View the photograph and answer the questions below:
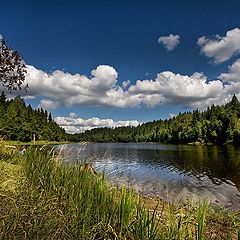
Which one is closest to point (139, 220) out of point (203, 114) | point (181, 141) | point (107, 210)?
point (107, 210)

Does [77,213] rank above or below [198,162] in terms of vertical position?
above

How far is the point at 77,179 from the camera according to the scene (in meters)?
7.12

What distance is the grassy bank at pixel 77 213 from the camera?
4.62 m

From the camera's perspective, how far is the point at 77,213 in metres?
5.57

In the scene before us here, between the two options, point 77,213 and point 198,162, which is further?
point 198,162

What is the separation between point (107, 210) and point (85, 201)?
0.49 metres

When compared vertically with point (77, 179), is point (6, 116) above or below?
above

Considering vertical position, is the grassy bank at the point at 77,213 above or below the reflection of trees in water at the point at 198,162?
above

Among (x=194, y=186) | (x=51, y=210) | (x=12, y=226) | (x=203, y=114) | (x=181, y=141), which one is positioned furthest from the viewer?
(x=203, y=114)

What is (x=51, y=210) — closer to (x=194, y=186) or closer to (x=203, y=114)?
(x=194, y=186)

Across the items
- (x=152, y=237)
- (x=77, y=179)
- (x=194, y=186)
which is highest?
(x=77, y=179)

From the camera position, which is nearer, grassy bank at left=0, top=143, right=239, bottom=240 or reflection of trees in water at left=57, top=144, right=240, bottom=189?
grassy bank at left=0, top=143, right=239, bottom=240

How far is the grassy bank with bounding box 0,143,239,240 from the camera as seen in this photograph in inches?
182

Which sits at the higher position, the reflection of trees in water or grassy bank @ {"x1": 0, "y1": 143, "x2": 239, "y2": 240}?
grassy bank @ {"x1": 0, "y1": 143, "x2": 239, "y2": 240}
